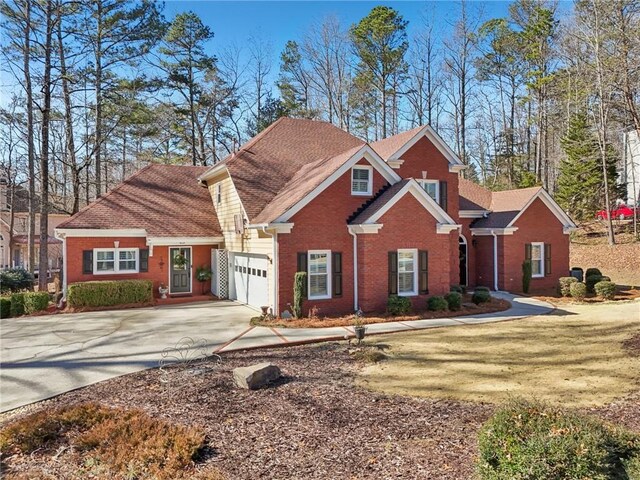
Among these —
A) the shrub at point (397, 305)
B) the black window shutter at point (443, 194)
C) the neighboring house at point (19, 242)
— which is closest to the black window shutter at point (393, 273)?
the shrub at point (397, 305)

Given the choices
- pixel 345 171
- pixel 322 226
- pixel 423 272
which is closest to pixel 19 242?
pixel 322 226

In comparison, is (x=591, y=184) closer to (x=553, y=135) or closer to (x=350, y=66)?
(x=553, y=135)

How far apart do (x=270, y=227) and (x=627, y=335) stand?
32.9 feet

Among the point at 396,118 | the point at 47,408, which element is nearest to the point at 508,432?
the point at 47,408

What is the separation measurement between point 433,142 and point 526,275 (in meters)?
7.35

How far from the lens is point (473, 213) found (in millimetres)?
21328

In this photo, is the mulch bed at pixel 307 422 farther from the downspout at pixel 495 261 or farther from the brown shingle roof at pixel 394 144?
the downspout at pixel 495 261

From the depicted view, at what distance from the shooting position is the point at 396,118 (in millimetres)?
36125

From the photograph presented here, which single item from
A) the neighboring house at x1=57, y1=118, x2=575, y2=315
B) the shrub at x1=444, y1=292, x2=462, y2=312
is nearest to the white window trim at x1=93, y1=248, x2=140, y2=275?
the neighboring house at x1=57, y1=118, x2=575, y2=315

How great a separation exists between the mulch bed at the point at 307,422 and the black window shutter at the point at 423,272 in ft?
24.1

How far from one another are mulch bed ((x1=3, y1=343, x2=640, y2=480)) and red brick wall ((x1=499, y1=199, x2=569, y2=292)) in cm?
1390

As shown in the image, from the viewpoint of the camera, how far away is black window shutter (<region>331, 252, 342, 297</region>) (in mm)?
14460

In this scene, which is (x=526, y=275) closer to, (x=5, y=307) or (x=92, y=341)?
(x=92, y=341)

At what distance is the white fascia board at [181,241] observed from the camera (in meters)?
17.5
